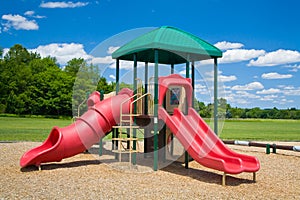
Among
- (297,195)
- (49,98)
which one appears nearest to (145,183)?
(297,195)

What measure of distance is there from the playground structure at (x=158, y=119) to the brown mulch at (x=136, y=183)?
48 centimetres

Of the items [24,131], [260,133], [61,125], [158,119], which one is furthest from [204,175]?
[61,125]

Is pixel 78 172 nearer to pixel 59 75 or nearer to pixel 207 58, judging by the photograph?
pixel 207 58

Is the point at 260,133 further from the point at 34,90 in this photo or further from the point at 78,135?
the point at 34,90

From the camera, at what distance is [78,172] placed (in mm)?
10305

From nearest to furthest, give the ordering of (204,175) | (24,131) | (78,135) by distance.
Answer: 1. (204,175)
2. (78,135)
3. (24,131)

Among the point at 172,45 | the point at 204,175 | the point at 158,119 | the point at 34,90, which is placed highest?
the point at 34,90

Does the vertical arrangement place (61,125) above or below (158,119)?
below

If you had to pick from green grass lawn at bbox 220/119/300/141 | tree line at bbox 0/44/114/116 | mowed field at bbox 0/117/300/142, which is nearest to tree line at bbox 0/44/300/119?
tree line at bbox 0/44/114/116

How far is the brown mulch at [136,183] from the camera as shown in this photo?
772 cm

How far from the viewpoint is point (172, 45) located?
11.0m

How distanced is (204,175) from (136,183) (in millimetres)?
2251

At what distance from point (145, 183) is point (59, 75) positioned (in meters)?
57.1

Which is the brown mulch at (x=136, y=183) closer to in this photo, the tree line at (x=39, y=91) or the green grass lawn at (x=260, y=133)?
the green grass lawn at (x=260, y=133)
